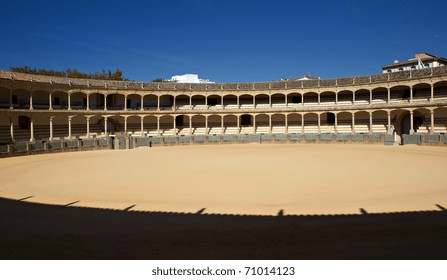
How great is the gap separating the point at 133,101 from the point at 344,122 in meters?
30.4

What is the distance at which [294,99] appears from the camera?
46.9 metres

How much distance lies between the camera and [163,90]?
1726 inches

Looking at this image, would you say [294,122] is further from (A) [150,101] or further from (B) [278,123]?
(A) [150,101]

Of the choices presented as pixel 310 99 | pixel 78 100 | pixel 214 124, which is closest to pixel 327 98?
pixel 310 99

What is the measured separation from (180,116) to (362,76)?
86.3ft

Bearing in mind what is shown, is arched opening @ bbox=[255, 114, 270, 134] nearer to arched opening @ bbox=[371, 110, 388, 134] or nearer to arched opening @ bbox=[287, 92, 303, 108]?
arched opening @ bbox=[287, 92, 303, 108]

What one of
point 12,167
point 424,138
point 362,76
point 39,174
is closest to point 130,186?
point 39,174

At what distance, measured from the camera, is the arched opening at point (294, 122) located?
44.3 meters

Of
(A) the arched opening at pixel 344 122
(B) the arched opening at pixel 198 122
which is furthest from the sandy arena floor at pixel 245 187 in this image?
(B) the arched opening at pixel 198 122

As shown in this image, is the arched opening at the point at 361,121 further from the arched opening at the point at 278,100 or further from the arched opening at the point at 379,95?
the arched opening at the point at 278,100

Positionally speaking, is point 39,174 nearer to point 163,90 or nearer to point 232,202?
point 232,202

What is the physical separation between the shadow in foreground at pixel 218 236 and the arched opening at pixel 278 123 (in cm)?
3711

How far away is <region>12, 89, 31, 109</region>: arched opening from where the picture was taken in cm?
3381

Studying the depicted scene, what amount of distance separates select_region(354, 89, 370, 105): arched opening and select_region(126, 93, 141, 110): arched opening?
30.9 m
